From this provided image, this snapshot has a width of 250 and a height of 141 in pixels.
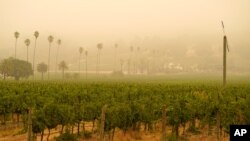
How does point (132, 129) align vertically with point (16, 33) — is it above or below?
below

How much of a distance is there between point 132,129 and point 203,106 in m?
5.17

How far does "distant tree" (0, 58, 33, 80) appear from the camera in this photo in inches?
5221

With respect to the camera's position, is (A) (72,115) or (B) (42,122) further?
(A) (72,115)

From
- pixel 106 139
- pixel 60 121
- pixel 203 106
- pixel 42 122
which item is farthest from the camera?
pixel 203 106

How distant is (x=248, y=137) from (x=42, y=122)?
13.5 m

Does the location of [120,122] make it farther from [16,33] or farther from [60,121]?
[16,33]

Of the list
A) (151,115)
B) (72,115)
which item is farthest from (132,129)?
(72,115)

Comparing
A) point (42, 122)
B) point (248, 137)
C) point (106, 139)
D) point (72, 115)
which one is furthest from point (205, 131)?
point (248, 137)

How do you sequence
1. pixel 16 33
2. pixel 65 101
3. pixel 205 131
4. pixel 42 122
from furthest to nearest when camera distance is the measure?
pixel 16 33, pixel 65 101, pixel 205 131, pixel 42 122

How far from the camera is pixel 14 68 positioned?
13338 cm

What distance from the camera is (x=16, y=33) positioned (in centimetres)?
15250

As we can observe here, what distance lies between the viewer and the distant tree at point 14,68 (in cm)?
13262

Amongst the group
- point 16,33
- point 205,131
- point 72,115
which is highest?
point 16,33

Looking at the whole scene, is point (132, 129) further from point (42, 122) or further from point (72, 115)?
point (42, 122)
